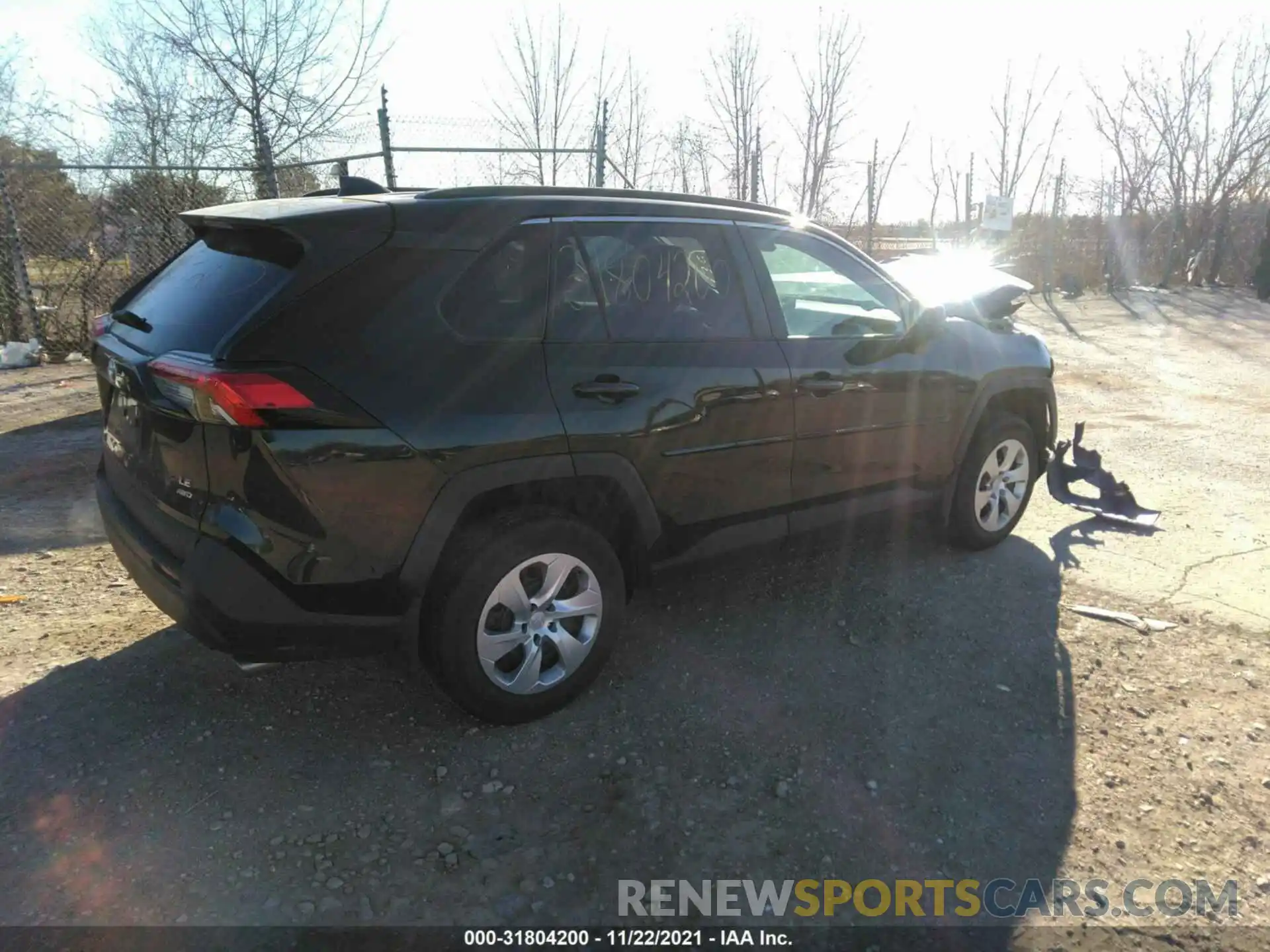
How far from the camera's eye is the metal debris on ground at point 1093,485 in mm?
5355

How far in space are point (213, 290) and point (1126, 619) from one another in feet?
13.3

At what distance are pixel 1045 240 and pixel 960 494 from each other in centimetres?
1917

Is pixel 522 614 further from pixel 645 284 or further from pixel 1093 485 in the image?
pixel 1093 485

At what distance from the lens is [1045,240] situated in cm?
2077

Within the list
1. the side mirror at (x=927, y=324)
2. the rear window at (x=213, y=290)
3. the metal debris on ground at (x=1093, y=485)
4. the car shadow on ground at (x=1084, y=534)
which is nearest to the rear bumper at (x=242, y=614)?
the rear window at (x=213, y=290)

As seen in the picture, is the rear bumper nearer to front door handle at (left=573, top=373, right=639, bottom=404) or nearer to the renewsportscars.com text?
front door handle at (left=573, top=373, right=639, bottom=404)

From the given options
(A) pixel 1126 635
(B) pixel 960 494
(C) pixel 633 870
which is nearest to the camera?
(C) pixel 633 870

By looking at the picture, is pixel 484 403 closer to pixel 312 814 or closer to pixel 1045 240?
pixel 312 814

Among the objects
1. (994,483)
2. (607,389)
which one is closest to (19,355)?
(607,389)

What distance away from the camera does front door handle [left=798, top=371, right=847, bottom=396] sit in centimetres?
357

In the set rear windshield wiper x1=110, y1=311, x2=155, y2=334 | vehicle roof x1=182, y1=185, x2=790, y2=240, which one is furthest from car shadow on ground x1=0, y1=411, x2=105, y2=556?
vehicle roof x1=182, y1=185, x2=790, y2=240

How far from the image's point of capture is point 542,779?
9.05ft

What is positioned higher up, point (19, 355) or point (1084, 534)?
point (19, 355)

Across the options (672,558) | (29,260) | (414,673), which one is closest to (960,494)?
(672,558)
